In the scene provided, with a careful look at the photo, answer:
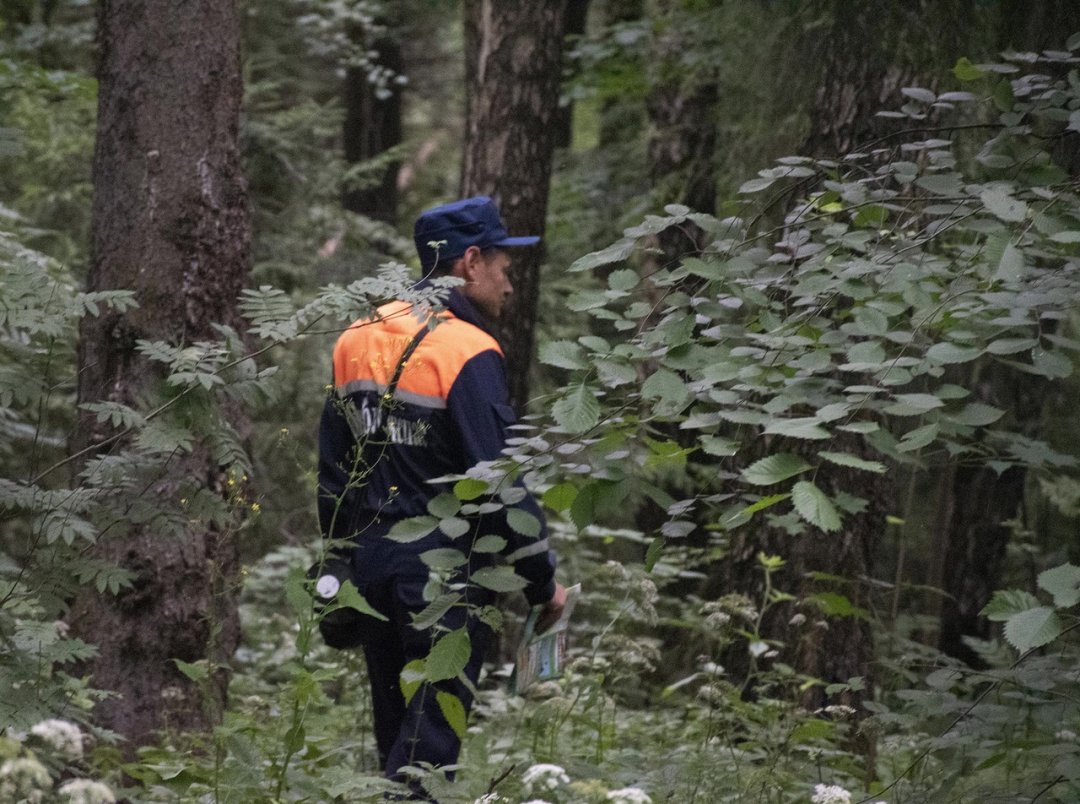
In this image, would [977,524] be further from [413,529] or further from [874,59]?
[413,529]

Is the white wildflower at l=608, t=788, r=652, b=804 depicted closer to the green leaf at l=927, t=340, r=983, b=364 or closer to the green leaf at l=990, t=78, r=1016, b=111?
the green leaf at l=927, t=340, r=983, b=364

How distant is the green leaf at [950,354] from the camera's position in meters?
2.93

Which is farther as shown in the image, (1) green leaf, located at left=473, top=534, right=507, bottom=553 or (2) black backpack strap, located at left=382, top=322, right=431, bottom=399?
(2) black backpack strap, located at left=382, top=322, right=431, bottom=399

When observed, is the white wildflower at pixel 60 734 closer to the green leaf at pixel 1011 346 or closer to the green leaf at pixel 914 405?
the green leaf at pixel 914 405

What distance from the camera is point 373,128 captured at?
16.8m

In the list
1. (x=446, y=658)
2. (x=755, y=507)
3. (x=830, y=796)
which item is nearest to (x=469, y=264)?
(x=446, y=658)

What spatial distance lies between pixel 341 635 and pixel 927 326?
2.55 metres

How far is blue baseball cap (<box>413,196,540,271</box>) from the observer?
482cm

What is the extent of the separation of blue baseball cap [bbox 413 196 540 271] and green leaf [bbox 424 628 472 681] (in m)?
1.93

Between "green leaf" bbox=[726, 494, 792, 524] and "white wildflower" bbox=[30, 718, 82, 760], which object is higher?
"green leaf" bbox=[726, 494, 792, 524]

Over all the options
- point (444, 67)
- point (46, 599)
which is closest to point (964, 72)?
point (46, 599)

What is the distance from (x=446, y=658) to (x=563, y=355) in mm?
856

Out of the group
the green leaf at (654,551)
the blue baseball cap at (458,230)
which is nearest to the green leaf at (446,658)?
the green leaf at (654,551)

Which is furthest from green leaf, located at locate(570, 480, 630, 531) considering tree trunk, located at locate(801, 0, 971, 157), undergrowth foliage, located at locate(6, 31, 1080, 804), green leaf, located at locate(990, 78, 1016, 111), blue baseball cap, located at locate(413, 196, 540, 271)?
tree trunk, located at locate(801, 0, 971, 157)
